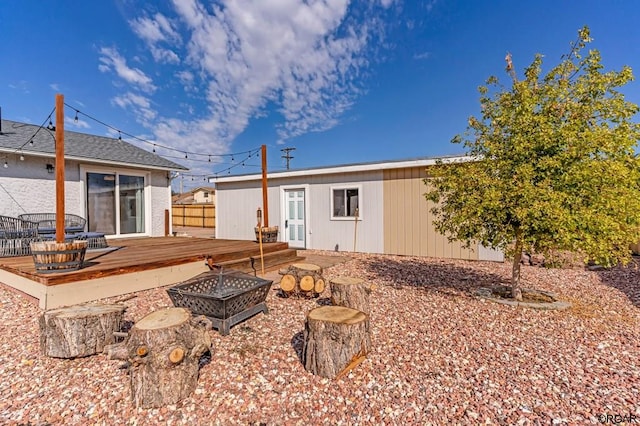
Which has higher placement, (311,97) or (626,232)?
(311,97)

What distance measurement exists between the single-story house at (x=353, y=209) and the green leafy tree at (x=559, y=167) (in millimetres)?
3327

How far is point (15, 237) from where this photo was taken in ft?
18.4

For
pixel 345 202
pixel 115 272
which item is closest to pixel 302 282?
pixel 115 272

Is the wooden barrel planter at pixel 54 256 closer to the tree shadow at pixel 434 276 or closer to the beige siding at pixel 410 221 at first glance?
the tree shadow at pixel 434 276

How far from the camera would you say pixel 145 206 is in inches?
352

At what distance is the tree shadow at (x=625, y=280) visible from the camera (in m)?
4.68

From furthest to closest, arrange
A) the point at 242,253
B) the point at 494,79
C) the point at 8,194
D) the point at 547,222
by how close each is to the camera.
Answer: the point at 8,194, the point at 242,253, the point at 494,79, the point at 547,222

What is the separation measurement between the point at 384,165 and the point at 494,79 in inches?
161

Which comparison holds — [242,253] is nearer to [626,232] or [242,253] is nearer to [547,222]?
[547,222]

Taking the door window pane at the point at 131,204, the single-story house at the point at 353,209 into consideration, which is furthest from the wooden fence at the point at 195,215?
the door window pane at the point at 131,204

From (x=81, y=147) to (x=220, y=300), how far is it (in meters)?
7.90

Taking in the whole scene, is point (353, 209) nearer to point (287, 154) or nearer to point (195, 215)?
point (195, 215)

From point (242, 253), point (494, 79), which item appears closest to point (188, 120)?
point (242, 253)

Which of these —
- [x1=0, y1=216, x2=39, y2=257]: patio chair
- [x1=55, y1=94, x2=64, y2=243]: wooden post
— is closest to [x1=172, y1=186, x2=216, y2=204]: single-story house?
[x1=0, y1=216, x2=39, y2=257]: patio chair
